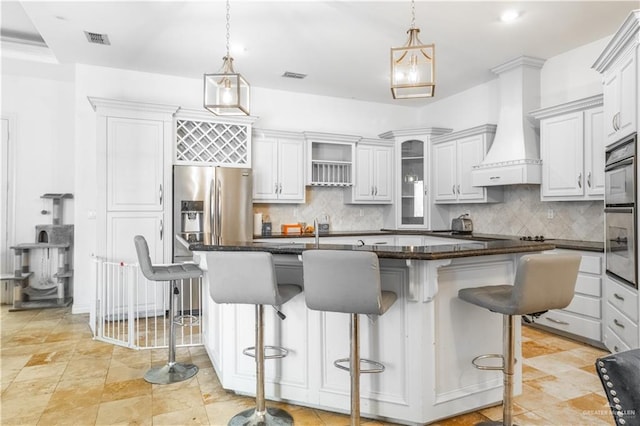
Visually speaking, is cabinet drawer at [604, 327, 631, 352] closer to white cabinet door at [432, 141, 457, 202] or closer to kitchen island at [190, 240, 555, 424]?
kitchen island at [190, 240, 555, 424]

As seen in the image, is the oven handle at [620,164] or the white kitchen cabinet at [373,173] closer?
the oven handle at [620,164]

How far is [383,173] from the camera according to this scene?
225 inches

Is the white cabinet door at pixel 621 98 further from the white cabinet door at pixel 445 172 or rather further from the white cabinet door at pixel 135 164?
the white cabinet door at pixel 135 164

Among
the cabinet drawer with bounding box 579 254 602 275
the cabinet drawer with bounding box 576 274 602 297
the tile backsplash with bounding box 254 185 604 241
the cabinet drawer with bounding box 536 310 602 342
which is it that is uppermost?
the tile backsplash with bounding box 254 185 604 241

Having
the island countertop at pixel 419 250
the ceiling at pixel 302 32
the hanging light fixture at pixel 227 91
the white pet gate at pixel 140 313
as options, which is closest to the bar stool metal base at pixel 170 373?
the white pet gate at pixel 140 313

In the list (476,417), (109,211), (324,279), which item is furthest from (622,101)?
(109,211)

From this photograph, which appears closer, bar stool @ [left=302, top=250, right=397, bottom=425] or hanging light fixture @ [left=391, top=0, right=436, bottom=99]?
bar stool @ [left=302, top=250, right=397, bottom=425]

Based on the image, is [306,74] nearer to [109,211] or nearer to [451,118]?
[451,118]

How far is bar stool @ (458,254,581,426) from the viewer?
1.81 metres

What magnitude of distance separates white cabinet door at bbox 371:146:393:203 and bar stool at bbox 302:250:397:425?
3884 millimetres

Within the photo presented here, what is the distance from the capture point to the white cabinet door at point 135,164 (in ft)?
13.6

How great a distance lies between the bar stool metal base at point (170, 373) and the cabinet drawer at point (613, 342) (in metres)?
3.22

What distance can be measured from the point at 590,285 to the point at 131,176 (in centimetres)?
473

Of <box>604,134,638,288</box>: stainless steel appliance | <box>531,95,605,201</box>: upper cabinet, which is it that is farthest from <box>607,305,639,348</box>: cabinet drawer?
<box>531,95,605,201</box>: upper cabinet
